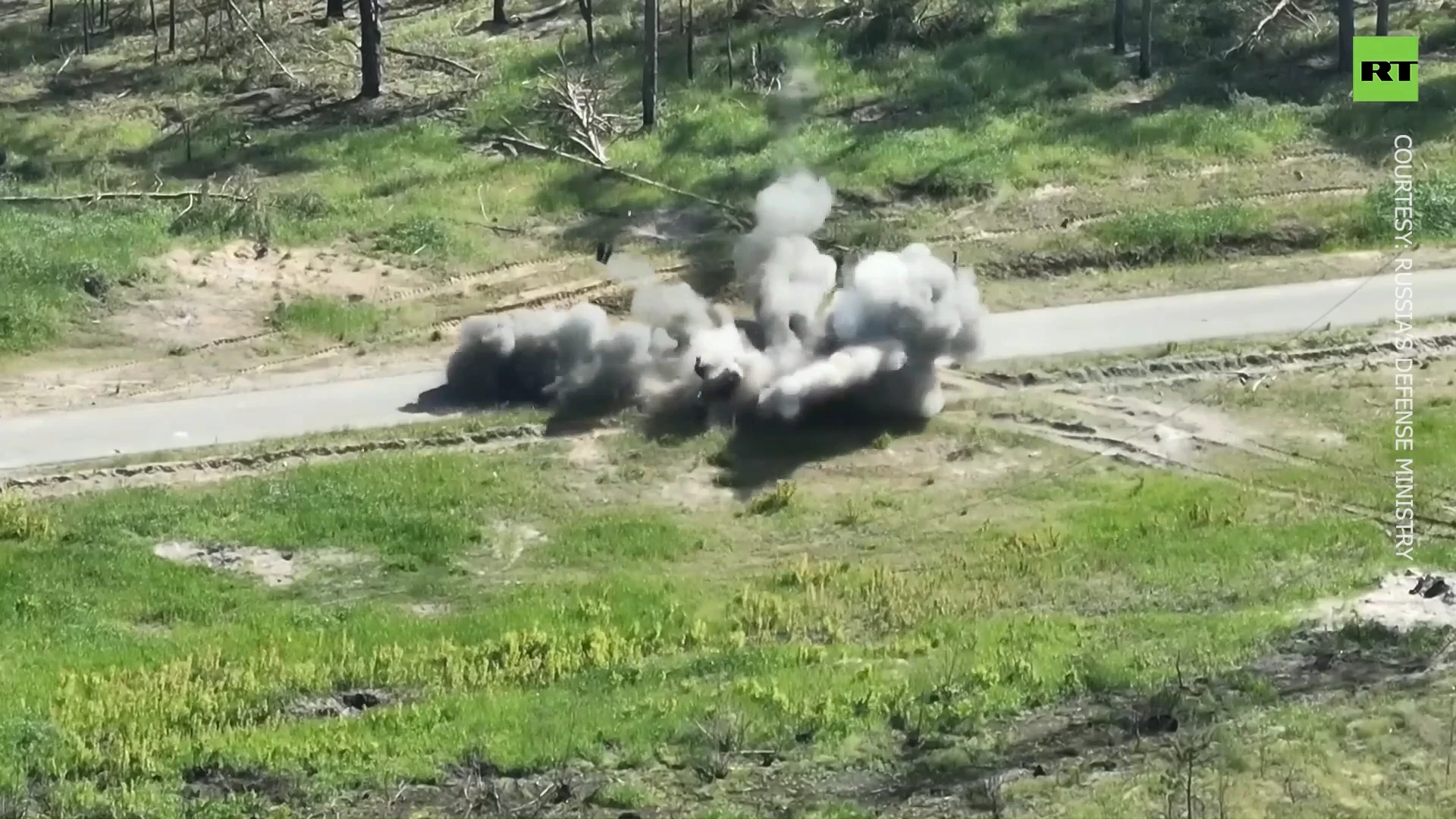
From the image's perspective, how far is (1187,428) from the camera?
28875 mm

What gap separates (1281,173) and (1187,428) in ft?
38.7

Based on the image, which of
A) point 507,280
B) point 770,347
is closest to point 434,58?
point 507,280

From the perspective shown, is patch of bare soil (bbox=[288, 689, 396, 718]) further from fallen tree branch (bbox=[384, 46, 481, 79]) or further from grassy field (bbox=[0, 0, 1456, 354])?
fallen tree branch (bbox=[384, 46, 481, 79])

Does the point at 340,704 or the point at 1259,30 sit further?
the point at 1259,30

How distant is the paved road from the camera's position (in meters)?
29.0

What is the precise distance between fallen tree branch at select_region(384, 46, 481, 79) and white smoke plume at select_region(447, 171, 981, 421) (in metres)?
15.7

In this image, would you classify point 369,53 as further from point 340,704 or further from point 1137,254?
point 340,704

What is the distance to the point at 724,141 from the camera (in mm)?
40375

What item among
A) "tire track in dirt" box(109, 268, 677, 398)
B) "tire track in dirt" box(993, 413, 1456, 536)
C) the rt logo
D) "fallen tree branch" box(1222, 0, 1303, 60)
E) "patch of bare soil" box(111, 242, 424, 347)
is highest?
"fallen tree branch" box(1222, 0, 1303, 60)

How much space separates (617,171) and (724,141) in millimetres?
2679

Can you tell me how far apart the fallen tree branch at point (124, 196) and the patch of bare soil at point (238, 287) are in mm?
1787

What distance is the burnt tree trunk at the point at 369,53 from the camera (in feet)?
145

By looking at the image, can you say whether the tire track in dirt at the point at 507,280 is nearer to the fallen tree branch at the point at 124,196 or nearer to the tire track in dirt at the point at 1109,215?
the tire track in dirt at the point at 1109,215

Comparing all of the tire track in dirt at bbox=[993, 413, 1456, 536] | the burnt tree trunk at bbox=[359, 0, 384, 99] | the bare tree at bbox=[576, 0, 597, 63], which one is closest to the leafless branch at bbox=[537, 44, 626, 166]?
the bare tree at bbox=[576, 0, 597, 63]
